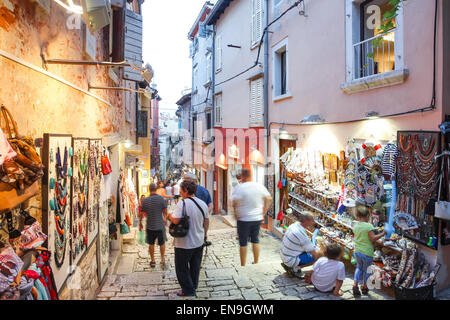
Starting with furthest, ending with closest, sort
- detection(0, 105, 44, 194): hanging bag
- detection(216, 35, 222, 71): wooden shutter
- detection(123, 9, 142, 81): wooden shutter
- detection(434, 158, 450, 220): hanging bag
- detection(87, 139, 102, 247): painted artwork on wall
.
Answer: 1. detection(216, 35, 222, 71): wooden shutter
2. detection(123, 9, 142, 81): wooden shutter
3. detection(87, 139, 102, 247): painted artwork on wall
4. detection(434, 158, 450, 220): hanging bag
5. detection(0, 105, 44, 194): hanging bag

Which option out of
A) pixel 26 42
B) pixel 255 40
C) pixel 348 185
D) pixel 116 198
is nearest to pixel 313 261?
pixel 348 185

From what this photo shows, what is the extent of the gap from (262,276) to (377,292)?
1890mm

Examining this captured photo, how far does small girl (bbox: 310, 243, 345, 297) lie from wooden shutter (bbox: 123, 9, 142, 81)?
19.1ft

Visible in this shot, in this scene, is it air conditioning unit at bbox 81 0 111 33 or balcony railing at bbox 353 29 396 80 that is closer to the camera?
air conditioning unit at bbox 81 0 111 33

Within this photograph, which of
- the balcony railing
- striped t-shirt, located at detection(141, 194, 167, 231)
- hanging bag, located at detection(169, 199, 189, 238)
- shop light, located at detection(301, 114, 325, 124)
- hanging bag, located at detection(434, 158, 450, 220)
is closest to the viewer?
hanging bag, located at detection(434, 158, 450, 220)

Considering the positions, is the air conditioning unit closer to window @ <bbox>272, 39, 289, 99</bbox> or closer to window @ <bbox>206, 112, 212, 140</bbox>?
window @ <bbox>272, 39, 289, 99</bbox>

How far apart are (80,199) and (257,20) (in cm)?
958

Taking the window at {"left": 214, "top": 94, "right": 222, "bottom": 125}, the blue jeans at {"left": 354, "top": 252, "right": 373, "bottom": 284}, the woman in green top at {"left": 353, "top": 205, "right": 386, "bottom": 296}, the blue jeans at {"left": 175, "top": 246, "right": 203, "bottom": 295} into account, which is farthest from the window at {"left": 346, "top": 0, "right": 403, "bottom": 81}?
the window at {"left": 214, "top": 94, "right": 222, "bottom": 125}

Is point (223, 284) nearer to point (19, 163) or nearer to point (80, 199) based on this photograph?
point (80, 199)

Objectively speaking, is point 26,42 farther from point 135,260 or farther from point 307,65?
point 307,65

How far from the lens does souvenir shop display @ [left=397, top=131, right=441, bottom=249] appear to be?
4.55 meters

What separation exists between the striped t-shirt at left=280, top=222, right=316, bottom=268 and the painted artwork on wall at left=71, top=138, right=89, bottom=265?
330 centimetres

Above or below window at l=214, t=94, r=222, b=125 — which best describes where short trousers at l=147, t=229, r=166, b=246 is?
below

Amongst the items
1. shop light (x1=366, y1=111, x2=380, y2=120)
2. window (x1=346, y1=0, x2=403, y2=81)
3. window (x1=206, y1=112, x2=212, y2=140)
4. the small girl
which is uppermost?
window (x1=346, y1=0, x2=403, y2=81)
